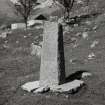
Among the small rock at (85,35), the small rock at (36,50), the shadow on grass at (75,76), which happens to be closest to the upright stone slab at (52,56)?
the shadow on grass at (75,76)

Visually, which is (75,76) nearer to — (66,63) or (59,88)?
(59,88)

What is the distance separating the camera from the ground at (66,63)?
35.3 feet

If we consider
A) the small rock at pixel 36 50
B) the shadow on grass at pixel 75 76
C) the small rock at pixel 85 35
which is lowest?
the shadow on grass at pixel 75 76

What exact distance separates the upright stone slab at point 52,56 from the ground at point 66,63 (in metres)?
0.67

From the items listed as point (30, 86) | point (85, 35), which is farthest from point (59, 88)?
point (85, 35)

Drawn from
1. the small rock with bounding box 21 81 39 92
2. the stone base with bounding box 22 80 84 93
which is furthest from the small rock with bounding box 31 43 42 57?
the stone base with bounding box 22 80 84 93

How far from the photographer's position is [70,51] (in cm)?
1759

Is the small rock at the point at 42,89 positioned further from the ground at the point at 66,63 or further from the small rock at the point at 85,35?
the small rock at the point at 85,35

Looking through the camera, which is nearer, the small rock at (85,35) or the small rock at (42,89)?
the small rock at (42,89)

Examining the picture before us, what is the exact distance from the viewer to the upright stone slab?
1150 cm

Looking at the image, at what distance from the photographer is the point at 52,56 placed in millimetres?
11547

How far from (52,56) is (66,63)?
380cm

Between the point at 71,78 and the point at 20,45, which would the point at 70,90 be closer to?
the point at 71,78

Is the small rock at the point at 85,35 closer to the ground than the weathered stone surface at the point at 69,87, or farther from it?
farther from it
